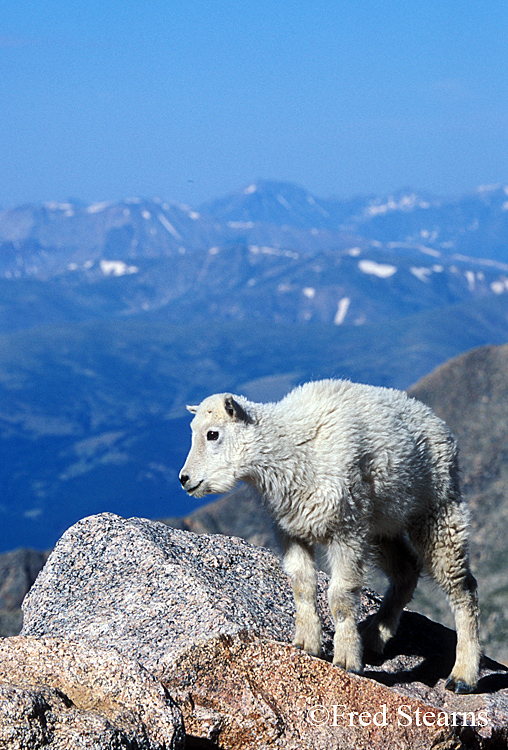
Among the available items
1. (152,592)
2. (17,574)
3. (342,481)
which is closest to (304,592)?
(342,481)

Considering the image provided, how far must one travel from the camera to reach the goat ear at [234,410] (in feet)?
23.9

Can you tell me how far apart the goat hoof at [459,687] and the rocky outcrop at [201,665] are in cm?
11

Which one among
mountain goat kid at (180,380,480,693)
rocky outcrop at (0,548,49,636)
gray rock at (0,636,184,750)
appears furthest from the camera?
rocky outcrop at (0,548,49,636)

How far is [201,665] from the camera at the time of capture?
22.4ft

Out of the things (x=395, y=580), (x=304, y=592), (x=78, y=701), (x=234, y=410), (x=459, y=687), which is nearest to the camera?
(x=78, y=701)

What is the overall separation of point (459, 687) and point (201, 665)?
2844mm

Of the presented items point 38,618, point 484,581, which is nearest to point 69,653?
point 38,618

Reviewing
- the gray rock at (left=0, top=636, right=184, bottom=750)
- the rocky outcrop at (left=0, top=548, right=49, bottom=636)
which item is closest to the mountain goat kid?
the gray rock at (left=0, top=636, right=184, bottom=750)

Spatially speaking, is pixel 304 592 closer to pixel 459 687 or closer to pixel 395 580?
pixel 395 580

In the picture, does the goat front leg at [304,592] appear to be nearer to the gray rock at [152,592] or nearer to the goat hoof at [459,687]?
the gray rock at [152,592]

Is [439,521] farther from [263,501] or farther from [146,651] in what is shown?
[146,651]

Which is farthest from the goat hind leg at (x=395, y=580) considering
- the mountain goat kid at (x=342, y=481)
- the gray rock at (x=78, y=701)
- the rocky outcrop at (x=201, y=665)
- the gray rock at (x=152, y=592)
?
the gray rock at (x=78, y=701)

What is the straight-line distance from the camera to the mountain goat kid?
724 cm

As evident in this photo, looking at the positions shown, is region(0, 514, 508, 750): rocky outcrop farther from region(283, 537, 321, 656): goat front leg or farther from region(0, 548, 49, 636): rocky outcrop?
region(0, 548, 49, 636): rocky outcrop
